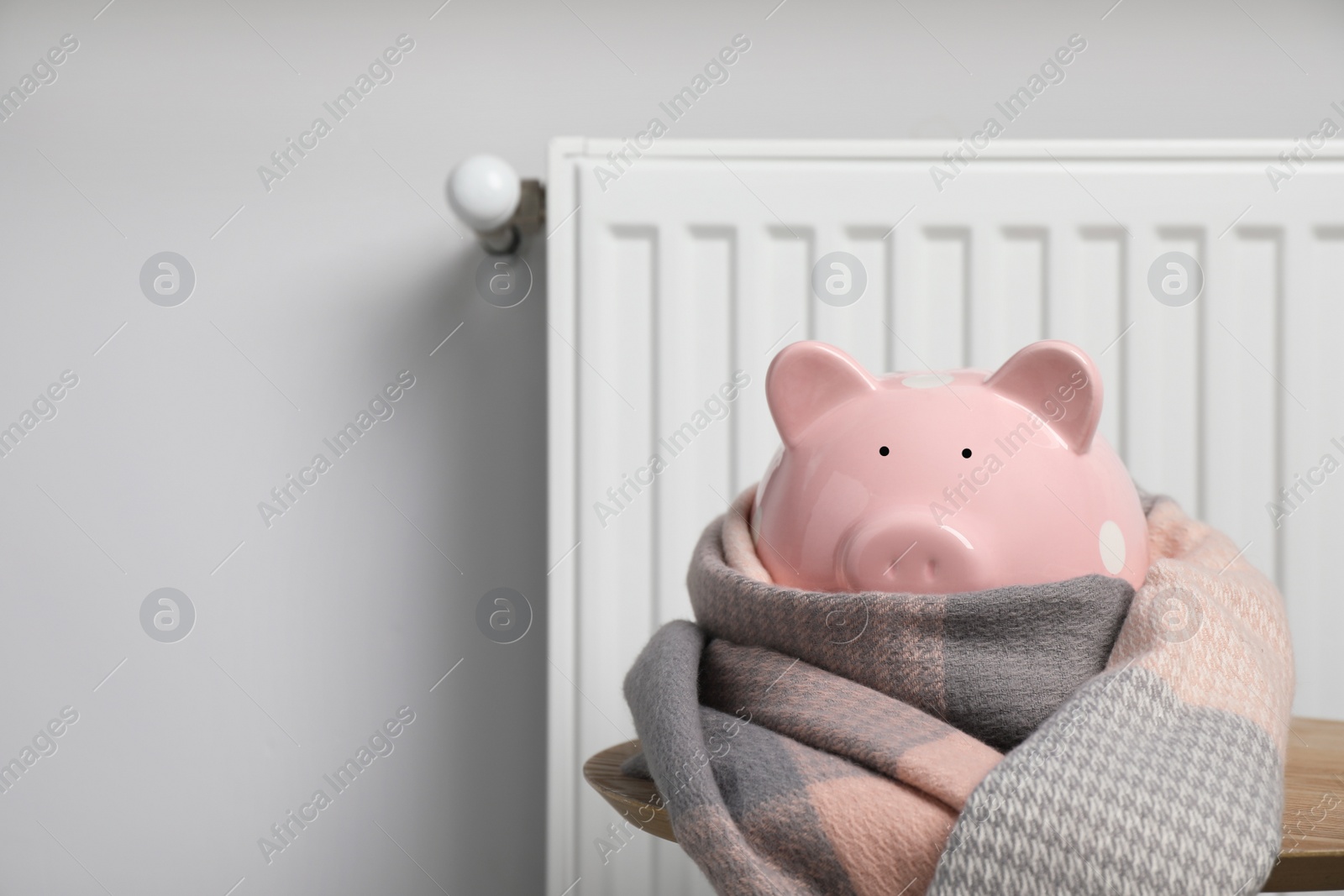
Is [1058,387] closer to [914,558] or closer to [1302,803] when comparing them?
[914,558]

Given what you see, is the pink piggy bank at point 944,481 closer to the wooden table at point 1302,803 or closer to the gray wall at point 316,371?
the wooden table at point 1302,803

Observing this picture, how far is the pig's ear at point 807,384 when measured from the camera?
0.50m

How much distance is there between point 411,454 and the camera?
96cm

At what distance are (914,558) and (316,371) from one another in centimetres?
72

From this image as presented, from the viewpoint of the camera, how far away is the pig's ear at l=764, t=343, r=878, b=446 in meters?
0.50

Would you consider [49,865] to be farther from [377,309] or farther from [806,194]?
[806,194]

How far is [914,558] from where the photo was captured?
0.44 metres

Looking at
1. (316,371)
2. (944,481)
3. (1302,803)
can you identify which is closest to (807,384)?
(944,481)

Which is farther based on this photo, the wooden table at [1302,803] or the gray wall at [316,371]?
the gray wall at [316,371]

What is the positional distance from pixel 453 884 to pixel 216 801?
254 millimetres

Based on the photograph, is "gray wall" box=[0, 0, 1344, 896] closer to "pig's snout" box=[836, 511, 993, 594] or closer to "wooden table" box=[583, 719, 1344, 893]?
"wooden table" box=[583, 719, 1344, 893]

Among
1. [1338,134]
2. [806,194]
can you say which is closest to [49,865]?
[806,194]

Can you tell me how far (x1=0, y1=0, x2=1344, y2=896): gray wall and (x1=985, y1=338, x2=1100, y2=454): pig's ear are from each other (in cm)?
55

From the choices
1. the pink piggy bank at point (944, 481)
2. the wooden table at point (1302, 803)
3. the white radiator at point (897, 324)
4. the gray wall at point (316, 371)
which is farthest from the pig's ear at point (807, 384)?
the gray wall at point (316, 371)
